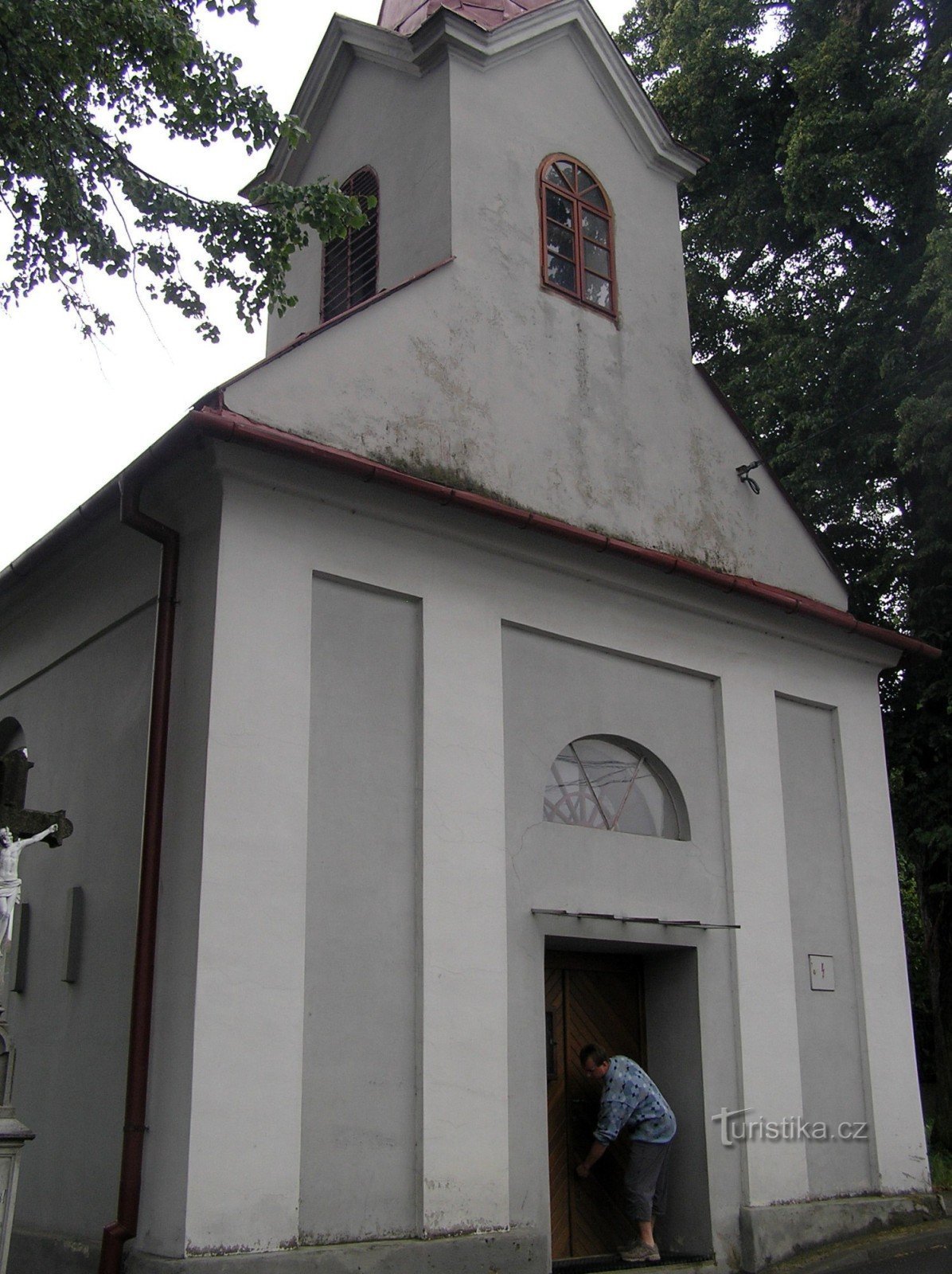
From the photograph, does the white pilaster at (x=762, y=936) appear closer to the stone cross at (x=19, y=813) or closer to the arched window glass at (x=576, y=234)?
the arched window glass at (x=576, y=234)

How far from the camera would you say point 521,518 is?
9.46 metres

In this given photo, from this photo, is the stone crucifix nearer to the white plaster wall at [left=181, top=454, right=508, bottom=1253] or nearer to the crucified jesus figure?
the crucified jesus figure

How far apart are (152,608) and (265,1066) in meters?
3.16

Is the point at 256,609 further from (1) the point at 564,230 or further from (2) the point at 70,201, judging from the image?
(1) the point at 564,230

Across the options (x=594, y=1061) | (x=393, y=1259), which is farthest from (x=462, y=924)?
(x=393, y=1259)

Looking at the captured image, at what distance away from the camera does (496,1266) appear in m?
8.05

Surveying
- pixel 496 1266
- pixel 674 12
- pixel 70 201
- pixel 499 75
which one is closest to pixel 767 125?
pixel 674 12

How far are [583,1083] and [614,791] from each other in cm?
211

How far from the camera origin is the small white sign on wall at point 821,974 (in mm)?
10773

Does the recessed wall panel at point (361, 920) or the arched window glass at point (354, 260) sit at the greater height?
the arched window glass at point (354, 260)

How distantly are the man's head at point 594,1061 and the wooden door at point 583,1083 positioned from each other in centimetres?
26

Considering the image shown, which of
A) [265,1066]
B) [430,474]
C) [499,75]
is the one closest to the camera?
[265,1066]

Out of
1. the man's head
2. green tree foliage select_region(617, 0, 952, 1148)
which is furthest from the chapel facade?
green tree foliage select_region(617, 0, 952, 1148)

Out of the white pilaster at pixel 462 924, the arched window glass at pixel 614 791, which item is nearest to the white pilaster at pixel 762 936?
the arched window glass at pixel 614 791
